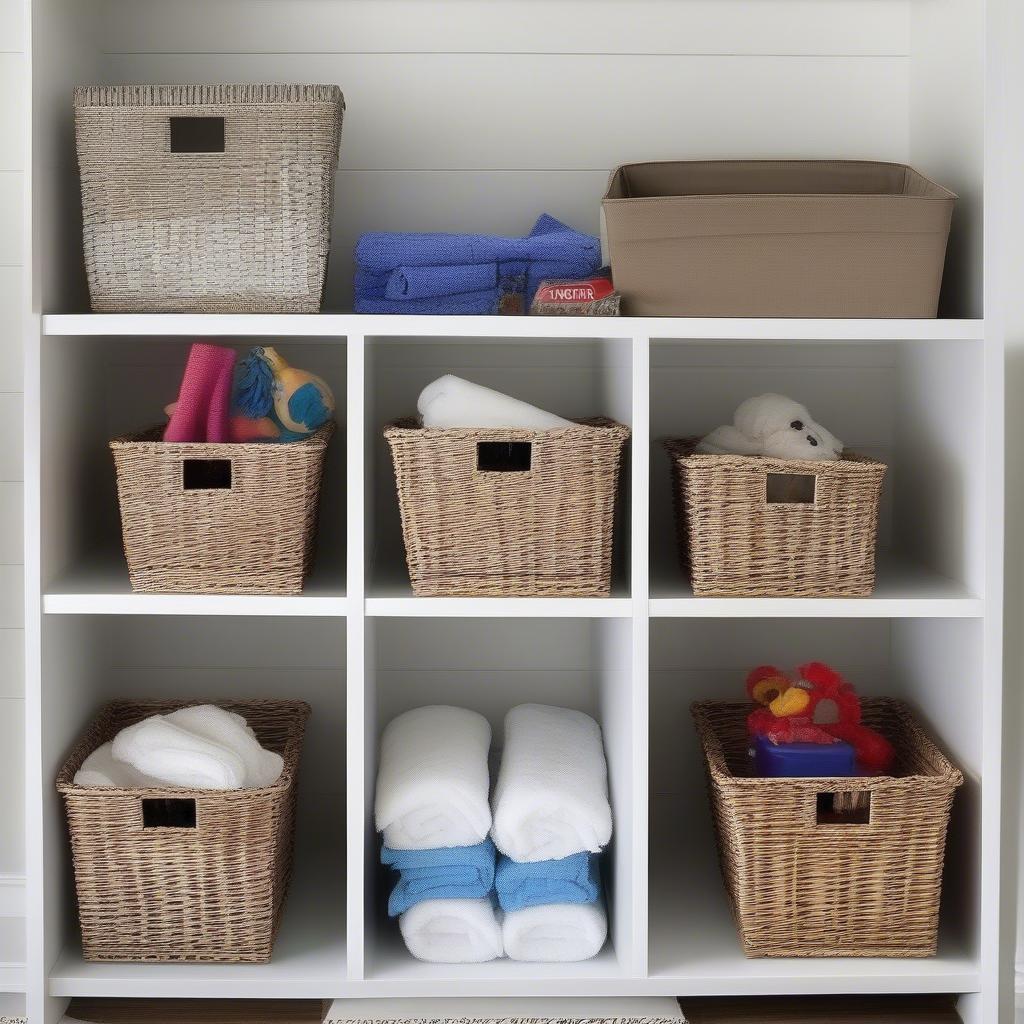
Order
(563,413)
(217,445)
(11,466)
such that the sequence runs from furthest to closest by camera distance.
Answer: (563,413) → (11,466) → (217,445)

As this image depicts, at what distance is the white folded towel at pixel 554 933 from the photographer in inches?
59.1

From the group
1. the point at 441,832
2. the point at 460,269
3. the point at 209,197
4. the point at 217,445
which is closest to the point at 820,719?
the point at 441,832

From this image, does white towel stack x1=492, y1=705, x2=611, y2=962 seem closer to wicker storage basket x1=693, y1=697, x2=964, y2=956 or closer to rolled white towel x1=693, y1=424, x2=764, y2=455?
wicker storage basket x1=693, y1=697, x2=964, y2=956

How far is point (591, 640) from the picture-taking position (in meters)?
1.82

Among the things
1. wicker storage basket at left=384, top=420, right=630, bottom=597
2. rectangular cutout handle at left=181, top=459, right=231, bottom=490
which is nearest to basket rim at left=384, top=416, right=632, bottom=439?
wicker storage basket at left=384, top=420, right=630, bottom=597

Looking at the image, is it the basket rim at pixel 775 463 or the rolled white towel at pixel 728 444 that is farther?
the rolled white towel at pixel 728 444

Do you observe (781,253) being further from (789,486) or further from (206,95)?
(206,95)

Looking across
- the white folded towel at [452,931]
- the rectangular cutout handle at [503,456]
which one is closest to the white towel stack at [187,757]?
the white folded towel at [452,931]

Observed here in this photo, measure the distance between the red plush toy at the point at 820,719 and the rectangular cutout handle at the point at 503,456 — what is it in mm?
469

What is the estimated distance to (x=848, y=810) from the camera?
4.88 ft

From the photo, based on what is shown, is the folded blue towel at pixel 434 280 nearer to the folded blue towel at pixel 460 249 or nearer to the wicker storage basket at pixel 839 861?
the folded blue towel at pixel 460 249

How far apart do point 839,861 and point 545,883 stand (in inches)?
14.9

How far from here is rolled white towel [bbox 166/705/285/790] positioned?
152 cm

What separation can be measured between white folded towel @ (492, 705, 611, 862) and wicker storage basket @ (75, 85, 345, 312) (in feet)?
2.20
